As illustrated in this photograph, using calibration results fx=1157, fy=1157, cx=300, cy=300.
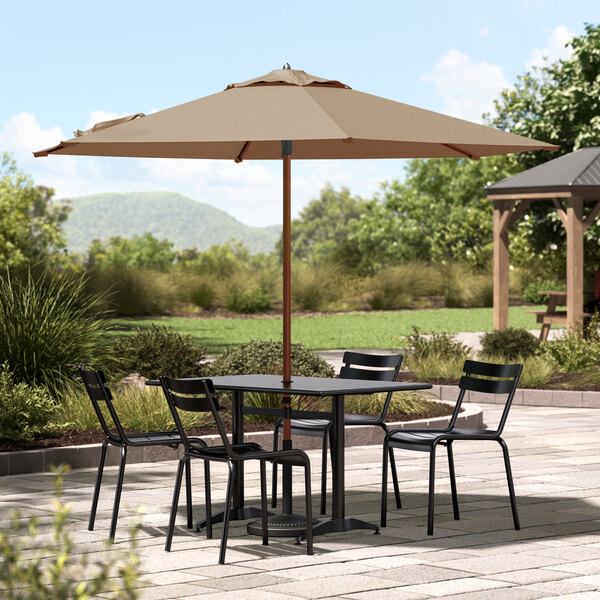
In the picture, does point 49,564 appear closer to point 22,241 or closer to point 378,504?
point 378,504

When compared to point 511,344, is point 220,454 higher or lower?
lower

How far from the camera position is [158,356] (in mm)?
11477

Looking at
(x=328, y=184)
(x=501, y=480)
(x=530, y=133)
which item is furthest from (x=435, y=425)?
(x=328, y=184)

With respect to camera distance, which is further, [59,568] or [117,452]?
[117,452]

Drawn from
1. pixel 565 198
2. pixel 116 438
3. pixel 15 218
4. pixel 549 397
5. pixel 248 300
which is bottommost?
pixel 549 397

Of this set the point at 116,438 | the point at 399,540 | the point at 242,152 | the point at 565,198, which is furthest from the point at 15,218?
the point at 399,540

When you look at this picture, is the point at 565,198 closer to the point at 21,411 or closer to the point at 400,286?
the point at 21,411

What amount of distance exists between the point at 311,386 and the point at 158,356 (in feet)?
16.8

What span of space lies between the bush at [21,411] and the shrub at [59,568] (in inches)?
93.6

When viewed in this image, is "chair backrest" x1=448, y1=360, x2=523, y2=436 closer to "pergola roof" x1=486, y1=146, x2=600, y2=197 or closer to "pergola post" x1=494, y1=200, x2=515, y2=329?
"pergola roof" x1=486, y1=146, x2=600, y2=197

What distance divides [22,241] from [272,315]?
955 cm

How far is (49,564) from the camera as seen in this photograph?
5504 mm

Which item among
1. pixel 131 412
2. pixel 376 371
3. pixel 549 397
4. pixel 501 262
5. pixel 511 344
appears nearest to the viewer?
pixel 376 371

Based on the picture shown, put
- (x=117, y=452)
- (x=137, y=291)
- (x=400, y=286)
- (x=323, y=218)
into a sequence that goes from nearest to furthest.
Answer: (x=117, y=452), (x=137, y=291), (x=400, y=286), (x=323, y=218)
